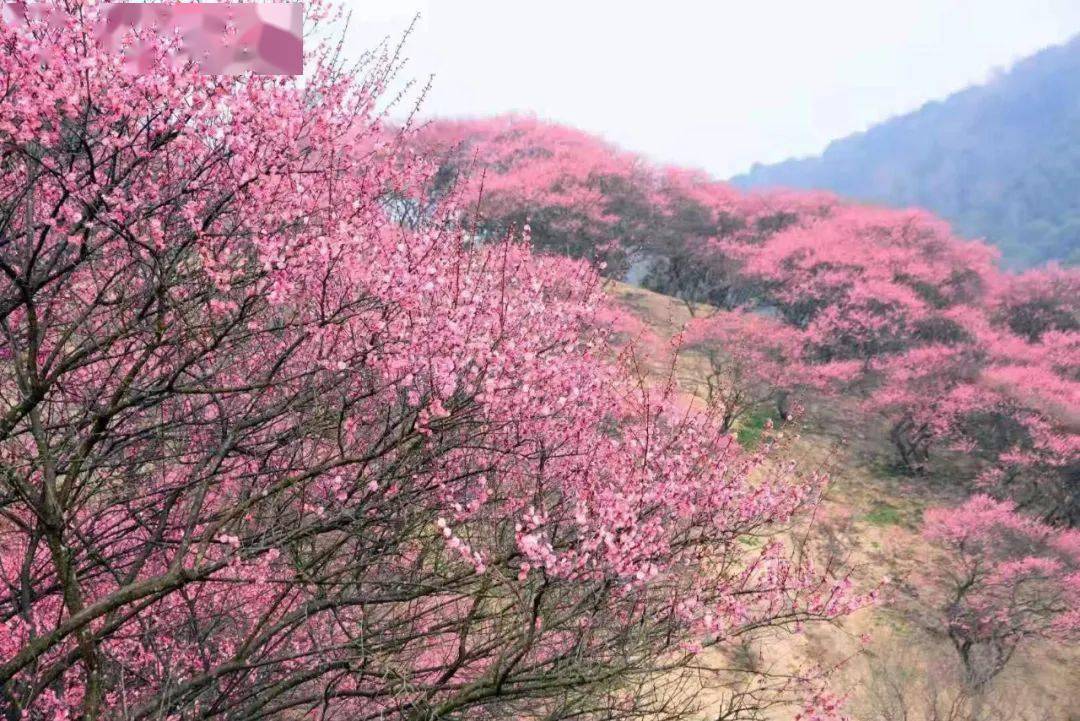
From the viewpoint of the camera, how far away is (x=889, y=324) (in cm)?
2367

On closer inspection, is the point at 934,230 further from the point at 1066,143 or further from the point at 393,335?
the point at 1066,143

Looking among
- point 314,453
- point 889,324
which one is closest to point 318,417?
point 314,453

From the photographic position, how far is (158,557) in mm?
7250

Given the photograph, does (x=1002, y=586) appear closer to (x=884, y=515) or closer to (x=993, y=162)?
(x=884, y=515)

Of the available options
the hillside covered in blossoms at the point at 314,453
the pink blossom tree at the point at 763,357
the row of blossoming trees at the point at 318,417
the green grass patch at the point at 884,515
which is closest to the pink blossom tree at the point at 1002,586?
the hillside covered in blossoms at the point at 314,453

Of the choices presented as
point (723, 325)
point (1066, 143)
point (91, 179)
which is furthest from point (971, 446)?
point (1066, 143)

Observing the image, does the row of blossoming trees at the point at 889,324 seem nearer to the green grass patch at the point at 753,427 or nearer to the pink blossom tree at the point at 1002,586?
the pink blossom tree at the point at 1002,586

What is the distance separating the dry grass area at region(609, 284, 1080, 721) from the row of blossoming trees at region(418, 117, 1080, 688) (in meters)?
0.64

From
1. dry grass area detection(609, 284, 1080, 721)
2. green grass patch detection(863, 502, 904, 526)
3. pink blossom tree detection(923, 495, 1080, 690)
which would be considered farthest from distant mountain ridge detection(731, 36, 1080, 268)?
pink blossom tree detection(923, 495, 1080, 690)

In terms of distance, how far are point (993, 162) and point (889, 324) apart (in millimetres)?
53595

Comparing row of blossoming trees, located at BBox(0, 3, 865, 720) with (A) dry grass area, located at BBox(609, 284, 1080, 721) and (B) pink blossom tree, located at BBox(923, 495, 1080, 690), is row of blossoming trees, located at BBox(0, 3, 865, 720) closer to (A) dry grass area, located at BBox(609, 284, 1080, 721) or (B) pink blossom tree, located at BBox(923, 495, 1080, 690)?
(A) dry grass area, located at BBox(609, 284, 1080, 721)

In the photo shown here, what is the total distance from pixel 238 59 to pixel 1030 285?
31411 millimetres
